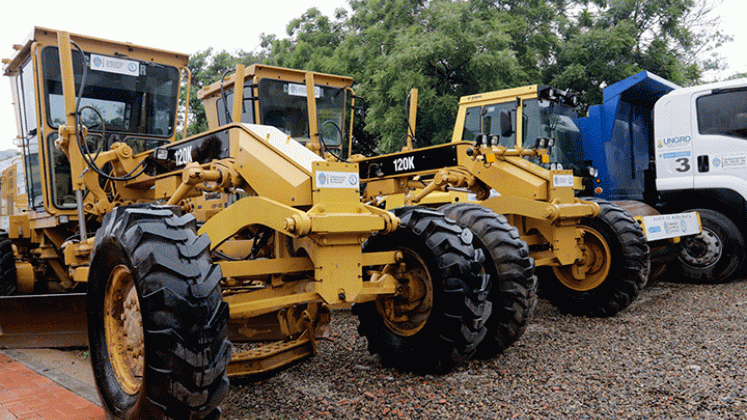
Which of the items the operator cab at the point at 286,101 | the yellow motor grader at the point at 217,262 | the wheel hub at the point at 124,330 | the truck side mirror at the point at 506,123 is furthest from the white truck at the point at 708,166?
the wheel hub at the point at 124,330

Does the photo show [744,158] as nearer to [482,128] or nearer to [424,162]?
[482,128]

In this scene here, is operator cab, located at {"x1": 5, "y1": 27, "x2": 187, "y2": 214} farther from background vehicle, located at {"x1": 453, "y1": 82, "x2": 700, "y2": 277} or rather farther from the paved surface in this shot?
background vehicle, located at {"x1": 453, "y1": 82, "x2": 700, "y2": 277}

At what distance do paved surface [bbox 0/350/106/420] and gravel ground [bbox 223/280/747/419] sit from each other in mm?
987

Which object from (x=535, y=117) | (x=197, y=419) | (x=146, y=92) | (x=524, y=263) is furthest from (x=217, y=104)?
(x=197, y=419)

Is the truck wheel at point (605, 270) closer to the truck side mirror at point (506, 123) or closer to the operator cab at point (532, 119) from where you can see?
the truck side mirror at point (506, 123)

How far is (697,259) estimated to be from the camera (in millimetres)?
8469

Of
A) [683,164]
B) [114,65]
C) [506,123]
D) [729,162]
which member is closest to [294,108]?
[114,65]

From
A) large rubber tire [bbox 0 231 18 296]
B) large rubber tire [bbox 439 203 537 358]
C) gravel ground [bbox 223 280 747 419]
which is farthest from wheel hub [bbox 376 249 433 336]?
large rubber tire [bbox 0 231 18 296]

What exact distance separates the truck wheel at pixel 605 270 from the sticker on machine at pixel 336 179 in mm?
3566

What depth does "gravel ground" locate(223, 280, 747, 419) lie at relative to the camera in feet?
11.9

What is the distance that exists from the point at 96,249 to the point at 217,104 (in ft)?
15.6

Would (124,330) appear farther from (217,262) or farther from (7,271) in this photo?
(7,271)

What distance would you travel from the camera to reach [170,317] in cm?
287

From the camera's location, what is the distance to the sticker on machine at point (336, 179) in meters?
3.72
